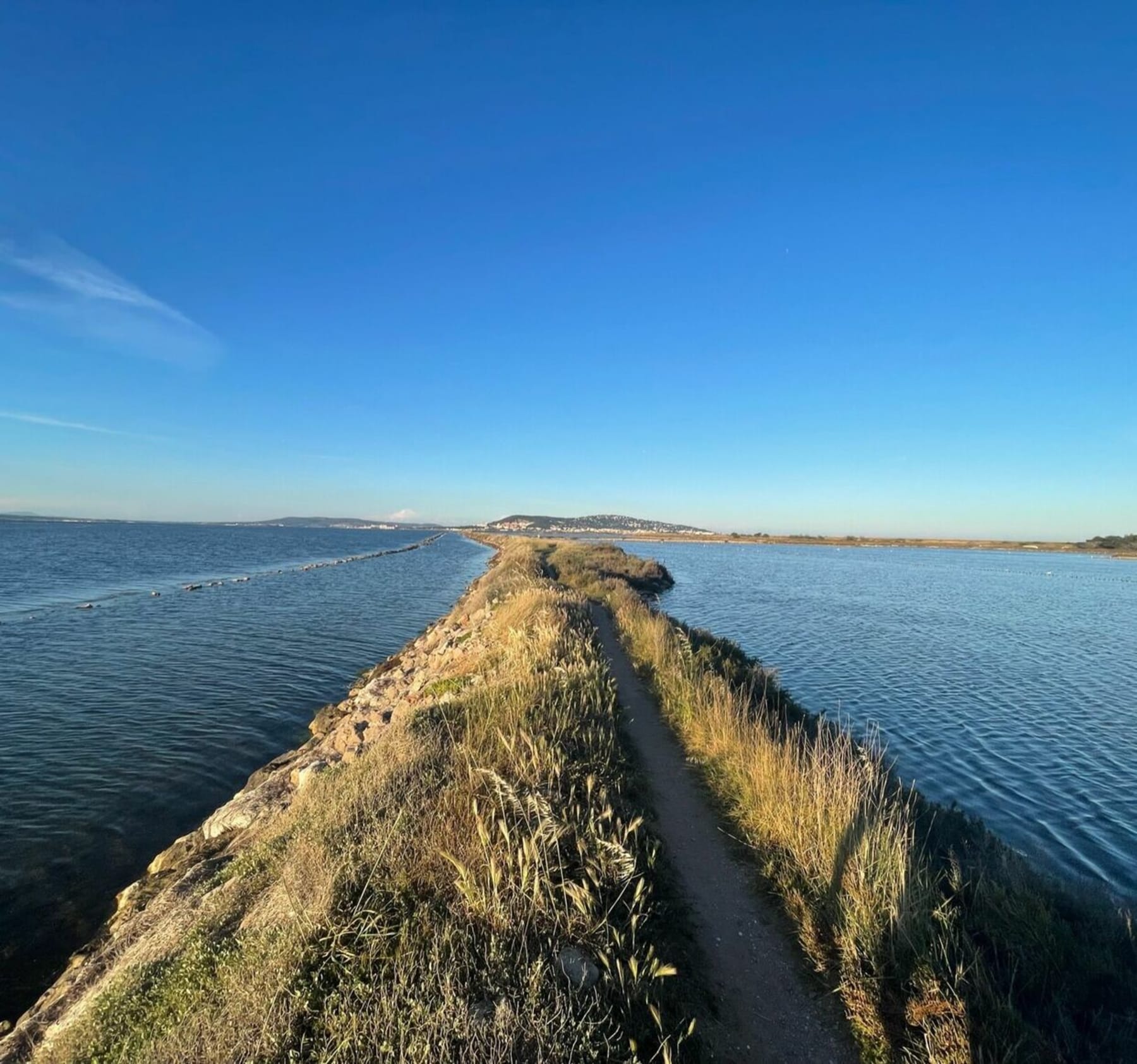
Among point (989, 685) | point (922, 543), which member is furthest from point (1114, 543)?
point (989, 685)

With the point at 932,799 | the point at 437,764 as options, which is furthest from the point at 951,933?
the point at 932,799

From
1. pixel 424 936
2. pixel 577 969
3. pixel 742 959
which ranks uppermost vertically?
pixel 424 936

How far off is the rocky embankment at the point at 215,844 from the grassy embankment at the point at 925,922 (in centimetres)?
529

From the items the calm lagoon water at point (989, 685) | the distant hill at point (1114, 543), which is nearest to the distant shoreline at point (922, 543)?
the distant hill at point (1114, 543)

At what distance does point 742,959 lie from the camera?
16.6 feet

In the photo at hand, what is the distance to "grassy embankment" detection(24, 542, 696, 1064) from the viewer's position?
133 inches

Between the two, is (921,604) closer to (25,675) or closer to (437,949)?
(437,949)

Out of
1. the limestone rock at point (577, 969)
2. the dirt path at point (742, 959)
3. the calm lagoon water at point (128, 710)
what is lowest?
the calm lagoon water at point (128, 710)

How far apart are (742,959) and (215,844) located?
7737 mm

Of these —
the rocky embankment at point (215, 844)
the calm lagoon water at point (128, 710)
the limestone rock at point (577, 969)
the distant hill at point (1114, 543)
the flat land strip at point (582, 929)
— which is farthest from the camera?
the distant hill at point (1114, 543)

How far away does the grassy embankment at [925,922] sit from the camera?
14.2ft

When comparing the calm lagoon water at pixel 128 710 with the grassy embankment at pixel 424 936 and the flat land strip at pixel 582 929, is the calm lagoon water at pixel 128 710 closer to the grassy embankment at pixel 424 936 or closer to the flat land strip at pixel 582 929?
the flat land strip at pixel 582 929

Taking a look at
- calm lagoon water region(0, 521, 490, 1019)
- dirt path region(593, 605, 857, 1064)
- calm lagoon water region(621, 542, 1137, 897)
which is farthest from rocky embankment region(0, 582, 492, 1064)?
calm lagoon water region(621, 542, 1137, 897)

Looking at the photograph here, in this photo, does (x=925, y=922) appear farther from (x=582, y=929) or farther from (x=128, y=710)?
(x=128, y=710)
